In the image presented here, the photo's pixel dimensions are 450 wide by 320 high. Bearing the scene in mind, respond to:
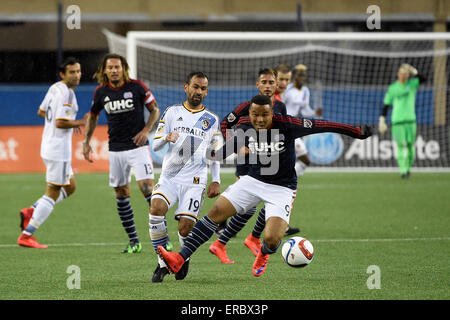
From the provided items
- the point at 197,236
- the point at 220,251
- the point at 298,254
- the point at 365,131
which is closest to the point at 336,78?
the point at 220,251

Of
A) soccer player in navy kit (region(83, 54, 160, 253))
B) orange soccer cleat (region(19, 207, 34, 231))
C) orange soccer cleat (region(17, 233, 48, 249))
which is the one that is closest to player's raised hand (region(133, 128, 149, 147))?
soccer player in navy kit (region(83, 54, 160, 253))

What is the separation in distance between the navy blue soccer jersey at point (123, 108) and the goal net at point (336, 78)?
8174 mm

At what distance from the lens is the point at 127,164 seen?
29.0 ft

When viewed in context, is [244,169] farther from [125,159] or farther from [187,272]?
[187,272]

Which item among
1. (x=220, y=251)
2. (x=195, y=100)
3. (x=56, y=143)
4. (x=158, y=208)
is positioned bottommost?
(x=220, y=251)

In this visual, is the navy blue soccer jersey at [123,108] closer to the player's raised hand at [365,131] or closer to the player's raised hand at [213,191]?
the player's raised hand at [213,191]

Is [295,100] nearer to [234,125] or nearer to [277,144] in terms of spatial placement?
[234,125]

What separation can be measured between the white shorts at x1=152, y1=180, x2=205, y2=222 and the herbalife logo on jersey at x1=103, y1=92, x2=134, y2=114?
159cm

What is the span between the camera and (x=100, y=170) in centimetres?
1972

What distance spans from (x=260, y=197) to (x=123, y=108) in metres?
2.39

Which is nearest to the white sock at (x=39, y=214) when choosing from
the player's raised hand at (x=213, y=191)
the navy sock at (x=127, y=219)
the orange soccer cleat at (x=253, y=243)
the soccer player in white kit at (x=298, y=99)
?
the navy sock at (x=127, y=219)

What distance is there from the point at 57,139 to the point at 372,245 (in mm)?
3787

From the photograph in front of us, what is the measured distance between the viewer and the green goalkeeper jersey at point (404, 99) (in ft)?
56.6

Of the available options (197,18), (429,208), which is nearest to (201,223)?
(429,208)
